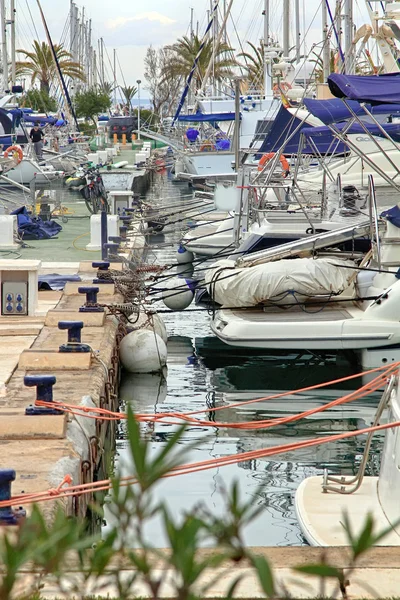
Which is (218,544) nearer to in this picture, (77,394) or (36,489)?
(36,489)

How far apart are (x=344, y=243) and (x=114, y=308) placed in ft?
11.6

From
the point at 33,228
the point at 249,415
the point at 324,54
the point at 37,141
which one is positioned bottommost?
the point at 249,415

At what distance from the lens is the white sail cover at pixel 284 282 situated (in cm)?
1241

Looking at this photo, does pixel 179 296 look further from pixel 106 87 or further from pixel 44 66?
pixel 106 87

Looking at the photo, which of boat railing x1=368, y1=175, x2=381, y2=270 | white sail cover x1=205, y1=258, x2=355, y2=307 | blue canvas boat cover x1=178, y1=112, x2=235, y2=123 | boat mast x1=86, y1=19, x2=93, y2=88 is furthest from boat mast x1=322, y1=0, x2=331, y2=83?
boat mast x1=86, y1=19, x2=93, y2=88

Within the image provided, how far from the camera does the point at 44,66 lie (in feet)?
219

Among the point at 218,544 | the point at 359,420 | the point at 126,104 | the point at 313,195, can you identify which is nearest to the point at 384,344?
the point at 359,420

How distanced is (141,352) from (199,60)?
50.1 metres

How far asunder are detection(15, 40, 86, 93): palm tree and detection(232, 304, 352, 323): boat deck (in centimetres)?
5540

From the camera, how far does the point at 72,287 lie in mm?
14570

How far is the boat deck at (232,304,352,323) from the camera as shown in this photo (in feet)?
39.9

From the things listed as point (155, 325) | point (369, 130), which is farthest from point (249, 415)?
point (369, 130)

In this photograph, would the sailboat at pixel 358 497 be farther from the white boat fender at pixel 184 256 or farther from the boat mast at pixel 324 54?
the boat mast at pixel 324 54

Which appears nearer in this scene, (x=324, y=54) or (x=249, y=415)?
(x=249, y=415)
